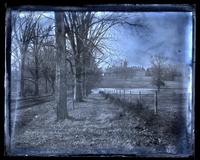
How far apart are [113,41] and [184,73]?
32cm

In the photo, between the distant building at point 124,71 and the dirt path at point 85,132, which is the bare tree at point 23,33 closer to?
the dirt path at point 85,132

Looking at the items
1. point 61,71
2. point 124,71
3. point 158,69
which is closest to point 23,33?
point 61,71

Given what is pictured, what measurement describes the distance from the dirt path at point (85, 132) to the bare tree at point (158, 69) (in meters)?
0.18

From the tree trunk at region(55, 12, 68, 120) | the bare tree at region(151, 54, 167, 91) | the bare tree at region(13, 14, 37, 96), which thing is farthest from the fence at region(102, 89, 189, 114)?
the bare tree at region(13, 14, 37, 96)

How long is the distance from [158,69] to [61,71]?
A: 0.40m

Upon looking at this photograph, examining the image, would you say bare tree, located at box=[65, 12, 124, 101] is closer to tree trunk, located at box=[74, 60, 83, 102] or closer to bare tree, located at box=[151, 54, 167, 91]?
tree trunk, located at box=[74, 60, 83, 102]

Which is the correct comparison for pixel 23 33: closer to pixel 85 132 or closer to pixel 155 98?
pixel 85 132

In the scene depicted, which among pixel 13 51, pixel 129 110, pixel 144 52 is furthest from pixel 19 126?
pixel 144 52

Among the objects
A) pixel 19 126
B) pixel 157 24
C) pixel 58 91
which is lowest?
pixel 19 126

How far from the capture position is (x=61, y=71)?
1943 mm

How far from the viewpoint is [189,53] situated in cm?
188

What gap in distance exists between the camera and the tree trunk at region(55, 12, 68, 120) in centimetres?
192

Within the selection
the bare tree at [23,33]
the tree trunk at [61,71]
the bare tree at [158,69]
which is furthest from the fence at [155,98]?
the bare tree at [23,33]
